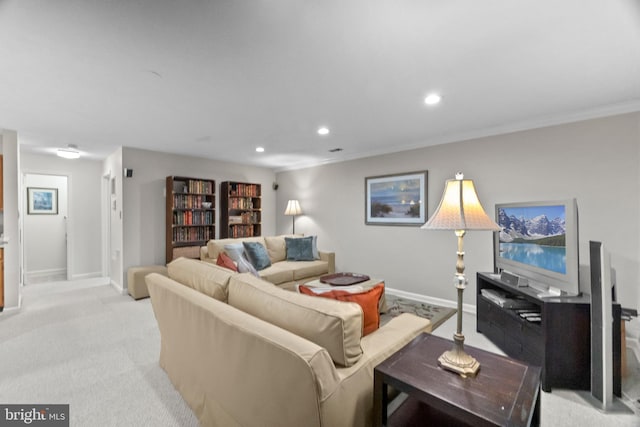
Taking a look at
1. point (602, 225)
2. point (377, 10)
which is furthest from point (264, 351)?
point (602, 225)

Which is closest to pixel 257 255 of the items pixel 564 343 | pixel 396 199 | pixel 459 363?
pixel 396 199

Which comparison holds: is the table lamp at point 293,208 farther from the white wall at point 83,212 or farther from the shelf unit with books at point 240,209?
the white wall at point 83,212

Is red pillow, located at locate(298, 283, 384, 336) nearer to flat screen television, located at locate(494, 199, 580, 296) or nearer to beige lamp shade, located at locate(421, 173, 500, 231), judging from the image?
beige lamp shade, located at locate(421, 173, 500, 231)

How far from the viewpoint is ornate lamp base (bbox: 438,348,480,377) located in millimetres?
1297

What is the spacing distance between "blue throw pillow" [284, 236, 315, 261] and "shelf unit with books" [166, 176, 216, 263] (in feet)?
5.03

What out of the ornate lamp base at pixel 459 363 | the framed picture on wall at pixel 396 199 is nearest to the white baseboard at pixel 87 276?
the framed picture on wall at pixel 396 199

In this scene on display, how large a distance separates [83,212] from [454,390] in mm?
6725

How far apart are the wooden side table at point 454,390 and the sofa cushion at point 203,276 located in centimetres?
102

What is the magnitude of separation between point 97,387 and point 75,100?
2.41m

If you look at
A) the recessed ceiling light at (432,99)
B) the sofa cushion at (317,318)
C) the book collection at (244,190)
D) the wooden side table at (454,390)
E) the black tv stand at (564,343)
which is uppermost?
the recessed ceiling light at (432,99)

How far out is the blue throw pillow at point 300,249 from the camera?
477 cm

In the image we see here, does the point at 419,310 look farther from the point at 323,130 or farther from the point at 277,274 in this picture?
the point at 323,130

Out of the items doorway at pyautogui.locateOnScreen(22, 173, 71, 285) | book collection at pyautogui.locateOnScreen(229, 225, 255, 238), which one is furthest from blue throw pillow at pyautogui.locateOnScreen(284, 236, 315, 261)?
doorway at pyautogui.locateOnScreen(22, 173, 71, 285)

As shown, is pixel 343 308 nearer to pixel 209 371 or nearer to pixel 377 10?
pixel 209 371
